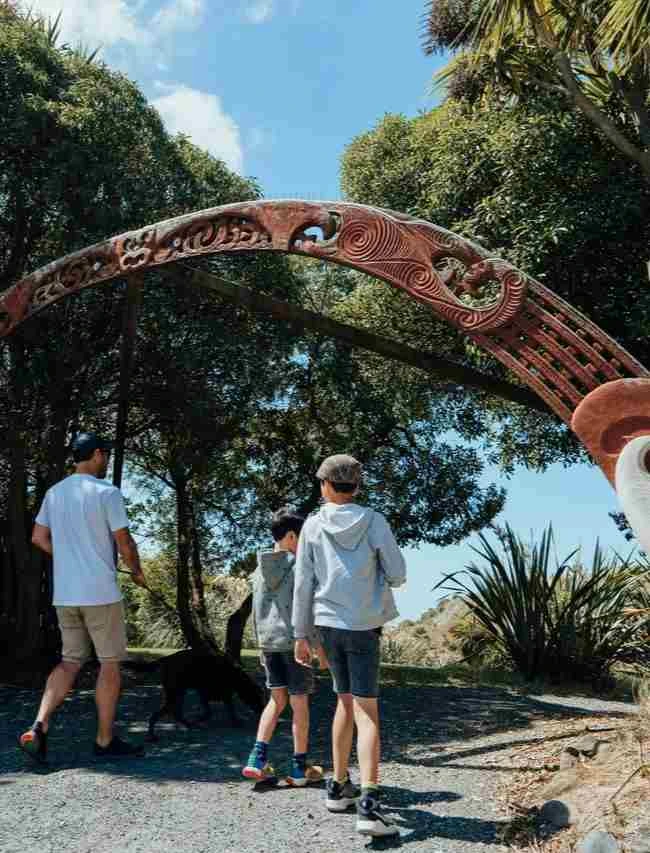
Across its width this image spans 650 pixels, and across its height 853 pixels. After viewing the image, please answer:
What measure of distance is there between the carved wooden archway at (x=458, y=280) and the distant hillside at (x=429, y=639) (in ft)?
28.1

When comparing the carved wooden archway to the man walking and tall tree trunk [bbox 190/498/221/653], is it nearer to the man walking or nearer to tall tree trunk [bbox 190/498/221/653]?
the man walking

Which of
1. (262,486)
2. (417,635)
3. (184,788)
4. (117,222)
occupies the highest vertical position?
(117,222)

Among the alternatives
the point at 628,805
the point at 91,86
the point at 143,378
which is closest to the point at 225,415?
the point at 143,378

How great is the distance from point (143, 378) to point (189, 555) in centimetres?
263

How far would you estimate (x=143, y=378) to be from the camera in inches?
410

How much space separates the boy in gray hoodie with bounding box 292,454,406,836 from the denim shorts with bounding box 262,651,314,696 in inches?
23.0

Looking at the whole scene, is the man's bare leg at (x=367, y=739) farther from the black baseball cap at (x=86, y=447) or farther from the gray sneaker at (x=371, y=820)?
the black baseball cap at (x=86, y=447)

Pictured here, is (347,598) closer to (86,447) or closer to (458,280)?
(86,447)

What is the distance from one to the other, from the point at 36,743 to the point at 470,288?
394 cm

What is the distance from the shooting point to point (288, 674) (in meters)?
5.25

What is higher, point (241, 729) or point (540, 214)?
point (540, 214)

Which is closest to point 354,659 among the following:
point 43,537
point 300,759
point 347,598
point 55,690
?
point 347,598

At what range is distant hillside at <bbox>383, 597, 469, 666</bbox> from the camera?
50.2 ft

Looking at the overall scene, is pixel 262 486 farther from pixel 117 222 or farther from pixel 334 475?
pixel 334 475
